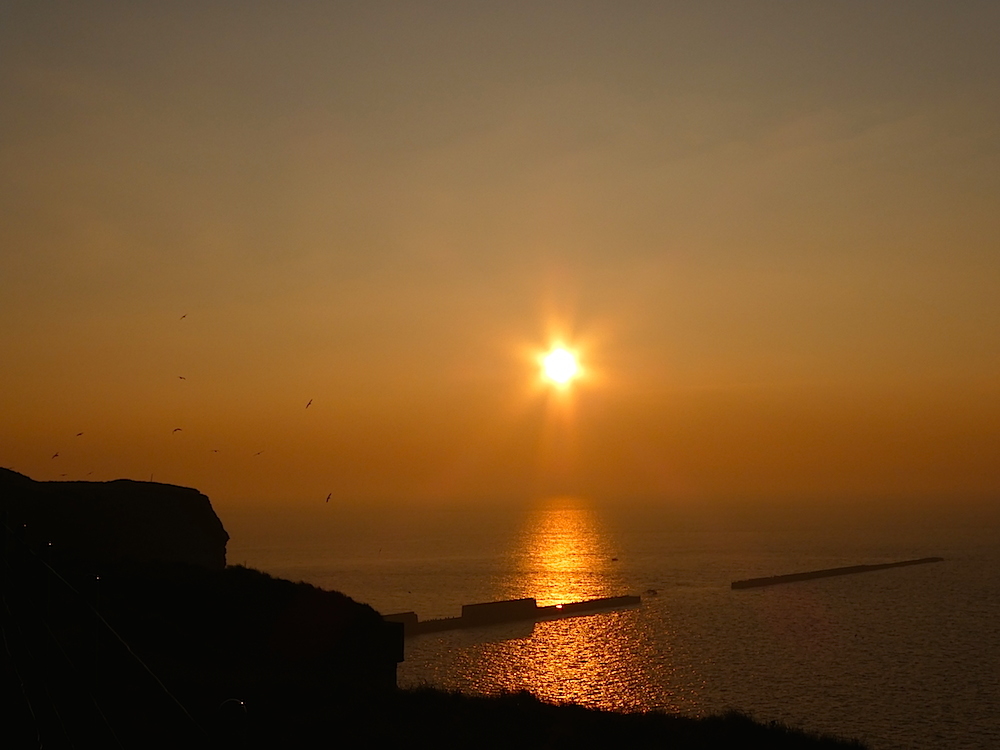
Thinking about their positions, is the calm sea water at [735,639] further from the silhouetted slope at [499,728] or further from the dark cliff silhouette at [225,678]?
the silhouetted slope at [499,728]

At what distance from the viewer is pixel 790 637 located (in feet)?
233

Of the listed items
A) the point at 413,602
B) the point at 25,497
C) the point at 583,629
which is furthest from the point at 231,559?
the point at 25,497

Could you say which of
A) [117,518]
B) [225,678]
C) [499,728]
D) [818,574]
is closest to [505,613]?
[117,518]

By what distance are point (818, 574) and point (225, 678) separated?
378 feet

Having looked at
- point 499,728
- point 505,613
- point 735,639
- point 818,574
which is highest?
point 818,574

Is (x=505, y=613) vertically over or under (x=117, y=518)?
over

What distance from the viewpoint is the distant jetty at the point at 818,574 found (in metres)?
110

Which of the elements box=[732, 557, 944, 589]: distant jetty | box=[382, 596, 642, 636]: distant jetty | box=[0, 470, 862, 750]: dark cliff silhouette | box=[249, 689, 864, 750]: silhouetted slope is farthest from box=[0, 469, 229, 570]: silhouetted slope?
box=[732, 557, 944, 589]: distant jetty

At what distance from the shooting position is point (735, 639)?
7006 centimetres

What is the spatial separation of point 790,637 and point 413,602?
145 feet

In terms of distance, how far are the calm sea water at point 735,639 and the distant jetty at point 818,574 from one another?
131 inches

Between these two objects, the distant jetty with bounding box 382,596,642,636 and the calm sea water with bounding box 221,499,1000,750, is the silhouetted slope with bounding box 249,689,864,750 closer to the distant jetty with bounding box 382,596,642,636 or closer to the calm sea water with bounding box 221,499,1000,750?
the calm sea water with bounding box 221,499,1000,750

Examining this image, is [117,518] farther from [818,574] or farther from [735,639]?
[818,574]

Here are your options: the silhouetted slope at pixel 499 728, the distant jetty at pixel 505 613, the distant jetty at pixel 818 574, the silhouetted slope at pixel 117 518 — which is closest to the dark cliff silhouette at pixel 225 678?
the silhouetted slope at pixel 499 728
